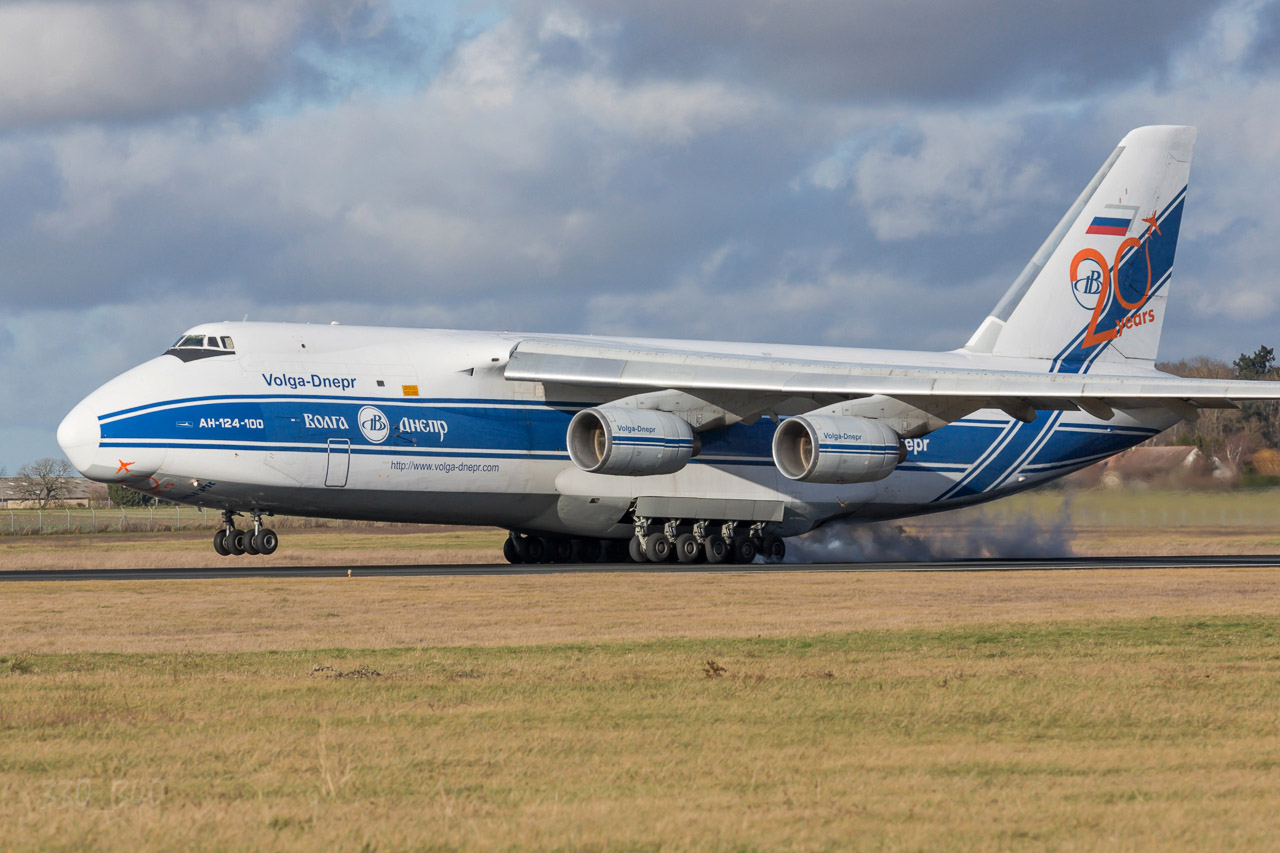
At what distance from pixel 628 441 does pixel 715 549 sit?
3593 mm

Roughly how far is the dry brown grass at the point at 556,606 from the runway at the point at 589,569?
53.5 inches

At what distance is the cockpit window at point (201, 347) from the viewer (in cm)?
2267

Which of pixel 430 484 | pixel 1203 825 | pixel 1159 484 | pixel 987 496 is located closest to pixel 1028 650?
pixel 1203 825

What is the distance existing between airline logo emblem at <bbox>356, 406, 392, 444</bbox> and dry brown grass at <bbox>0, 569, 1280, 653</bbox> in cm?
394

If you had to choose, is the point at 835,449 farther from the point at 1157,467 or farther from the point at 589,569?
the point at 1157,467

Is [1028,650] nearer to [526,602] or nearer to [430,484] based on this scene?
[526,602]

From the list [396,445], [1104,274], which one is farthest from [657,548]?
[1104,274]

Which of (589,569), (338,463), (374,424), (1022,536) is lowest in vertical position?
(589,569)

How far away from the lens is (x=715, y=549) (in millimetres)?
25797

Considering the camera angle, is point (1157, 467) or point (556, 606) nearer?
point (556, 606)

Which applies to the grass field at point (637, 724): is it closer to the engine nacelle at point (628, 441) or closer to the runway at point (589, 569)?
the runway at point (589, 569)

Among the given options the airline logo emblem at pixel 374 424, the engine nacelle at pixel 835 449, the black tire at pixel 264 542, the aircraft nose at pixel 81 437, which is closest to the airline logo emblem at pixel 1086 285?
the engine nacelle at pixel 835 449

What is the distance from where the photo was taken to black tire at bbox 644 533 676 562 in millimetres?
25578

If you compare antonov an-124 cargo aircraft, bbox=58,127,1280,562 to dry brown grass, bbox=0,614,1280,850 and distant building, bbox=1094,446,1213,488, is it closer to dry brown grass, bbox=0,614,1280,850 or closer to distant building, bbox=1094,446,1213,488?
distant building, bbox=1094,446,1213,488
